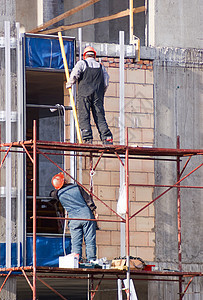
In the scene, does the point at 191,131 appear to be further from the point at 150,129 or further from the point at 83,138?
the point at 83,138

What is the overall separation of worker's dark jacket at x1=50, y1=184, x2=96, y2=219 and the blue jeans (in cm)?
19

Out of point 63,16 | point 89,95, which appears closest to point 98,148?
point 89,95

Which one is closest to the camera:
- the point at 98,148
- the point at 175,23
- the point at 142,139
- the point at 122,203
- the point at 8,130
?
the point at 98,148

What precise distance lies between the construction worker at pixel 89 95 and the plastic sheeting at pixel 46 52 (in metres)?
0.95

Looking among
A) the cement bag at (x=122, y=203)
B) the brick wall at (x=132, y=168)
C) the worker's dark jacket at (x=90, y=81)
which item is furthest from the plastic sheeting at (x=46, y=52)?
the cement bag at (x=122, y=203)

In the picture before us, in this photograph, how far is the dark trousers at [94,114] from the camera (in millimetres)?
20453

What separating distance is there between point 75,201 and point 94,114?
2093 mm

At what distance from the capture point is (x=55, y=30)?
26.6m

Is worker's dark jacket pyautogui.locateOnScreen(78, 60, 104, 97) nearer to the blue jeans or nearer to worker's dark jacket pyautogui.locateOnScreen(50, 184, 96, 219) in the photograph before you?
worker's dark jacket pyautogui.locateOnScreen(50, 184, 96, 219)

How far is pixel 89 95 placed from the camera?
67.3 feet

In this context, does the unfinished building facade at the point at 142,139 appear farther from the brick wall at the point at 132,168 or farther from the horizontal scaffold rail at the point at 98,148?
the horizontal scaffold rail at the point at 98,148

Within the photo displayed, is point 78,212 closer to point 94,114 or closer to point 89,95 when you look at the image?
point 94,114

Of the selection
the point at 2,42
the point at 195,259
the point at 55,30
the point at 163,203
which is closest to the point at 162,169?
the point at 163,203

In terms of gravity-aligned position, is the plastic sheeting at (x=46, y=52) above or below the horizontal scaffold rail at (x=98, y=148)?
above
